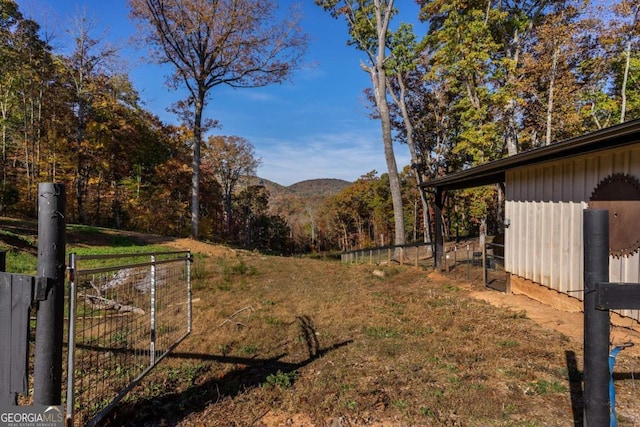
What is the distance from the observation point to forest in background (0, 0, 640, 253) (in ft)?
42.3

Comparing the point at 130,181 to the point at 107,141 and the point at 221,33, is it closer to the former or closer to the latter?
the point at 107,141

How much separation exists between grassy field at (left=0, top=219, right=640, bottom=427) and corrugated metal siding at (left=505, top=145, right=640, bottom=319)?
1.17 m

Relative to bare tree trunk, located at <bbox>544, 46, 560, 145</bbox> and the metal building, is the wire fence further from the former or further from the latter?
bare tree trunk, located at <bbox>544, 46, 560, 145</bbox>

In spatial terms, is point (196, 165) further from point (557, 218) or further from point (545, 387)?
point (545, 387)

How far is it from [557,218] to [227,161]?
107 ft

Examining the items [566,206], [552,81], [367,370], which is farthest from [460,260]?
[367,370]

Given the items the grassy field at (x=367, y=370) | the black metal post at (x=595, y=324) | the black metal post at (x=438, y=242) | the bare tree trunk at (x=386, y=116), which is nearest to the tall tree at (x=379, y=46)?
the bare tree trunk at (x=386, y=116)

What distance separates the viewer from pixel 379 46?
1659cm

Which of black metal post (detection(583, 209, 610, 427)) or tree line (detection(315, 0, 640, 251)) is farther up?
tree line (detection(315, 0, 640, 251))

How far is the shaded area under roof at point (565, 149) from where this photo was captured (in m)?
4.26

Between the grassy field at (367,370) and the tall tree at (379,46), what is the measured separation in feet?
32.4

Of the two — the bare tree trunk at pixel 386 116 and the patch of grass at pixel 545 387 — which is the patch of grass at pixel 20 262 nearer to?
the patch of grass at pixel 545 387

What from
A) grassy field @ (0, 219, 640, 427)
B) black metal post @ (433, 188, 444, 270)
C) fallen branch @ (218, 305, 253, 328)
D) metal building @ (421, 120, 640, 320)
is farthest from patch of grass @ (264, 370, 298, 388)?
black metal post @ (433, 188, 444, 270)

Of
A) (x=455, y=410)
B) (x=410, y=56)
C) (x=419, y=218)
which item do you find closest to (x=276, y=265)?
(x=455, y=410)
